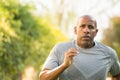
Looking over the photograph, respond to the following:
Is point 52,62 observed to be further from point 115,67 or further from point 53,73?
point 115,67

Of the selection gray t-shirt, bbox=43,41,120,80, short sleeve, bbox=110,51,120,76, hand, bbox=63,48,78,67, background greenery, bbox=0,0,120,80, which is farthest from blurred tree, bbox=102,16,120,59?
hand, bbox=63,48,78,67

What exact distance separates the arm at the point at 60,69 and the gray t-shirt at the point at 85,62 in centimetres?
13

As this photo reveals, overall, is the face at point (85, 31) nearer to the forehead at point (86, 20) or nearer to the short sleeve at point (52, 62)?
the forehead at point (86, 20)

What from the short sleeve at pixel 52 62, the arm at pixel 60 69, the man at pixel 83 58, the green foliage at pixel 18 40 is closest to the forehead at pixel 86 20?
the man at pixel 83 58

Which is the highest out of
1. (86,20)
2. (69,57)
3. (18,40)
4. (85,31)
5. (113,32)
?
(86,20)

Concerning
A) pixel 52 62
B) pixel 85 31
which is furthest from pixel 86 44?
pixel 52 62

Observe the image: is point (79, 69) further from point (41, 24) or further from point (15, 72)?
point (41, 24)

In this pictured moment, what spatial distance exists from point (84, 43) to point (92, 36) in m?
0.12

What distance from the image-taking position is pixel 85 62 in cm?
561

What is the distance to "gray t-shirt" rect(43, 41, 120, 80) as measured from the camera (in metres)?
5.57

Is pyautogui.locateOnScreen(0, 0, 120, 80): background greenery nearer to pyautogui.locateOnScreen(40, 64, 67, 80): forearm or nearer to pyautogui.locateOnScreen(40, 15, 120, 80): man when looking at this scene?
pyautogui.locateOnScreen(40, 15, 120, 80): man

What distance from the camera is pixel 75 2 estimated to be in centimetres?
3328

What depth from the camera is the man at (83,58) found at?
5.57 meters

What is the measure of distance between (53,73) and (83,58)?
1.47 ft
